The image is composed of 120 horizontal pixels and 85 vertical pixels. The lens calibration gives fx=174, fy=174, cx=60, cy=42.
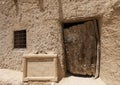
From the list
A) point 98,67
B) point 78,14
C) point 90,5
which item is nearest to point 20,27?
point 78,14

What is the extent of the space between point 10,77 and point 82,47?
2.40 m

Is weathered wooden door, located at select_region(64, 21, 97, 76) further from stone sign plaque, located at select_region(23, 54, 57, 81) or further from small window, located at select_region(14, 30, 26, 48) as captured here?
small window, located at select_region(14, 30, 26, 48)

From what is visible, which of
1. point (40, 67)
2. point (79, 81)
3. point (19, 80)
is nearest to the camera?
point (79, 81)

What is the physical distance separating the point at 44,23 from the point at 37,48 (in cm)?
81

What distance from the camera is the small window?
5.91 metres

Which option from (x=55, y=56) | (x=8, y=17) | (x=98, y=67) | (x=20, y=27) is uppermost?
(x=8, y=17)

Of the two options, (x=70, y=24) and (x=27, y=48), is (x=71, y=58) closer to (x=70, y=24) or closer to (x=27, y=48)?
(x=70, y=24)

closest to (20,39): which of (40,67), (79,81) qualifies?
(40,67)

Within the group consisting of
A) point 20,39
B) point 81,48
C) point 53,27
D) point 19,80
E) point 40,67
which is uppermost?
point 53,27

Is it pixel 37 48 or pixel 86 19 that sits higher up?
pixel 86 19

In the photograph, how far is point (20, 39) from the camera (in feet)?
19.6

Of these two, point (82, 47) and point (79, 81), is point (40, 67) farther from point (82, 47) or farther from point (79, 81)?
point (82, 47)

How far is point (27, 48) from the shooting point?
222 inches

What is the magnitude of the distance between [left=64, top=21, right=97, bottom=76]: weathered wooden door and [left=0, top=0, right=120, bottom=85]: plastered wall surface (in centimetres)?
37
